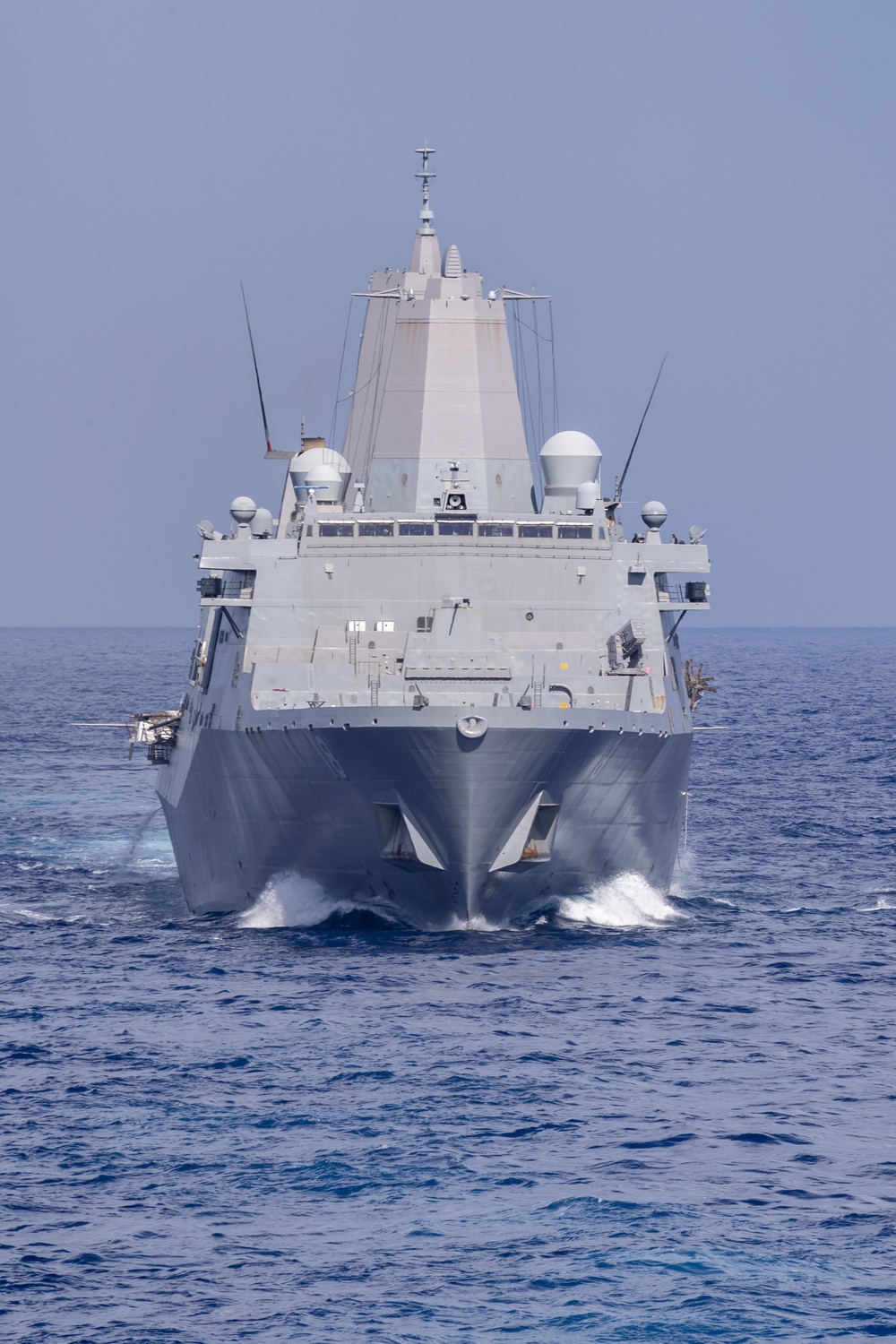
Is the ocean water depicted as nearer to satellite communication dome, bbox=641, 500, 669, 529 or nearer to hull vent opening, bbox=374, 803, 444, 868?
hull vent opening, bbox=374, 803, 444, 868

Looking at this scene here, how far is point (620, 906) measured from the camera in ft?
102

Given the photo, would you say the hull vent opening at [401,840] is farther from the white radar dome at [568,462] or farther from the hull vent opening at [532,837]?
the white radar dome at [568,462]

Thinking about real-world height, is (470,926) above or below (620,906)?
below

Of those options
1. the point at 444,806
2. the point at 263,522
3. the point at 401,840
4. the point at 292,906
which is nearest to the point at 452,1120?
the point at 444,806

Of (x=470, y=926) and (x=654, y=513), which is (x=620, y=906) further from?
(x=654, y=513)

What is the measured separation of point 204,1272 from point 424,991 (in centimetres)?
923

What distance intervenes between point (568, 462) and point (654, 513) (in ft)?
7.34

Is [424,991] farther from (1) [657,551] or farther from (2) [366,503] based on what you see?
(2) [366,503]

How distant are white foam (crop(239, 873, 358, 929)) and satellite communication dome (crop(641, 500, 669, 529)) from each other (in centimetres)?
929

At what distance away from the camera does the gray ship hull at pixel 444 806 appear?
91.0 feet

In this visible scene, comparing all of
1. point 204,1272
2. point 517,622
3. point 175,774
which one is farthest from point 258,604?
point 204,1272

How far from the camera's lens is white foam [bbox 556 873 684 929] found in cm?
3028

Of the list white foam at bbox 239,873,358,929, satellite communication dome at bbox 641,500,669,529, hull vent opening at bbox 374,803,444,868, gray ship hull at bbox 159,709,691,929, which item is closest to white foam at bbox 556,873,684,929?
gray ship hull at bbox 159,709,691,929

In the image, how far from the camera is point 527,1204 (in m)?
18.0
